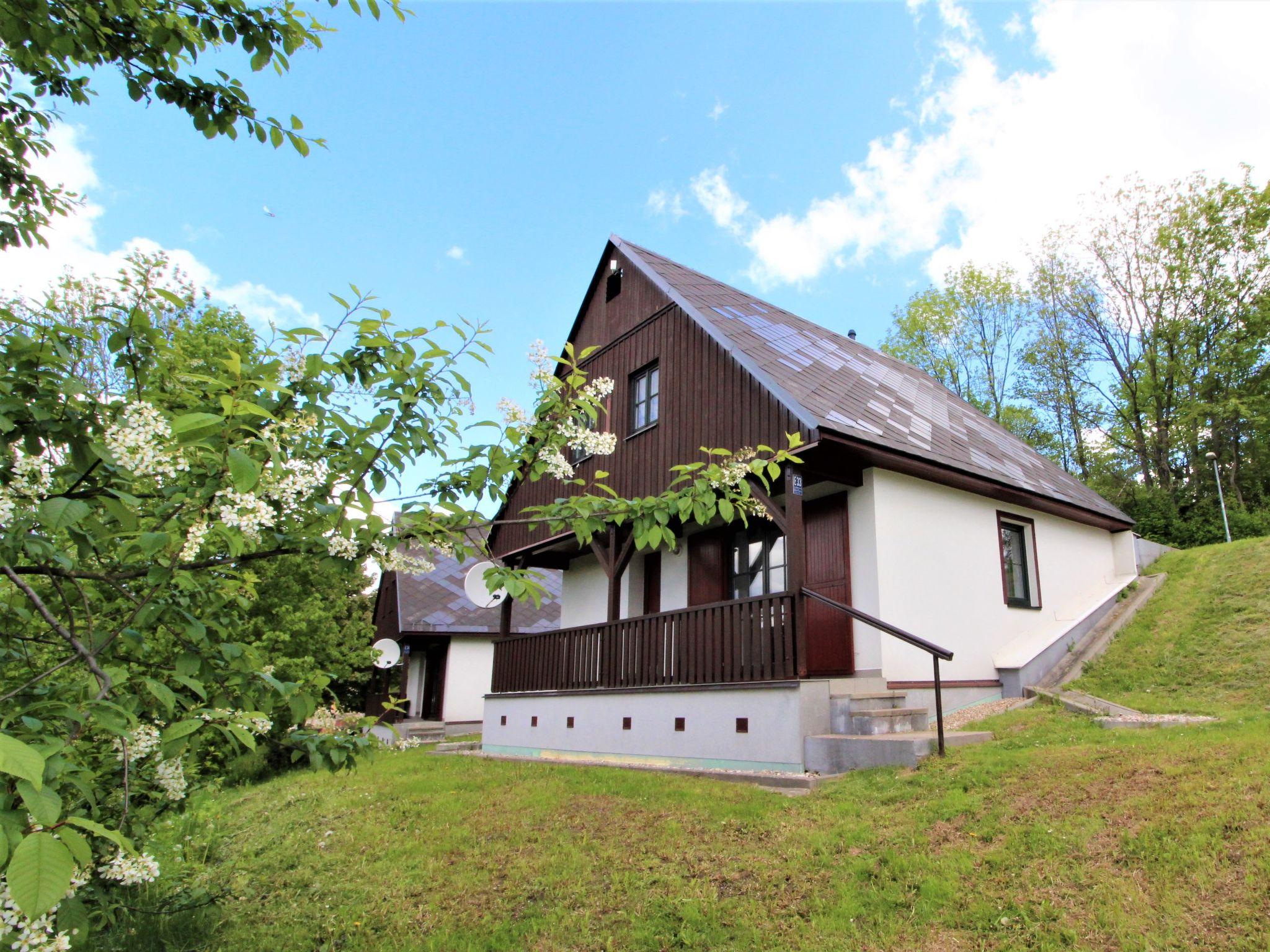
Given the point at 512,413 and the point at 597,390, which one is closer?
the point at 512,413

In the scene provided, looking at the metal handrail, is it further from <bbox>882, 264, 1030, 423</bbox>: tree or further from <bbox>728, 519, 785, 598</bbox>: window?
<bbox>882, 264, 1030, 423</bbox>: tree

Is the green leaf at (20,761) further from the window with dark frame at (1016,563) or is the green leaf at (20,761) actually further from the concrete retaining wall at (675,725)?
the window with dark frame at (1016,563)

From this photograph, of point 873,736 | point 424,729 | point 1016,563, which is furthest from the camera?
point 424,729

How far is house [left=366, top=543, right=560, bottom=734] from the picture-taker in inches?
730

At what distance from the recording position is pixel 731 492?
123 inches

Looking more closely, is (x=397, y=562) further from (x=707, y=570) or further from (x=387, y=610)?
(x=387, y=610)

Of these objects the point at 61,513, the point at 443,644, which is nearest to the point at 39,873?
the point at 61,513

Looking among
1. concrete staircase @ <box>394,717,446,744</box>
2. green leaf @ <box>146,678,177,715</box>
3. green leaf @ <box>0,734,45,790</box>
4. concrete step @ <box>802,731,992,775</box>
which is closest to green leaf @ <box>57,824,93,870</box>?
green leaf @ <box>0,734,45,790</box>

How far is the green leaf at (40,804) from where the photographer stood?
1.37 m

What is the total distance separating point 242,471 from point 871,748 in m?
5.86

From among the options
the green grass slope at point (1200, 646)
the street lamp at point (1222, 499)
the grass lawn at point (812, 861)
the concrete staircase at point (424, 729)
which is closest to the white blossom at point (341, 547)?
the grass lawn at point (812, 861)

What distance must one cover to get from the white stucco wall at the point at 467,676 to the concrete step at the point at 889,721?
12590mm

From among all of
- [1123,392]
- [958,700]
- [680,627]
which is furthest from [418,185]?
[1123,392]

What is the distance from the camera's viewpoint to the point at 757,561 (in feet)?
32.0
